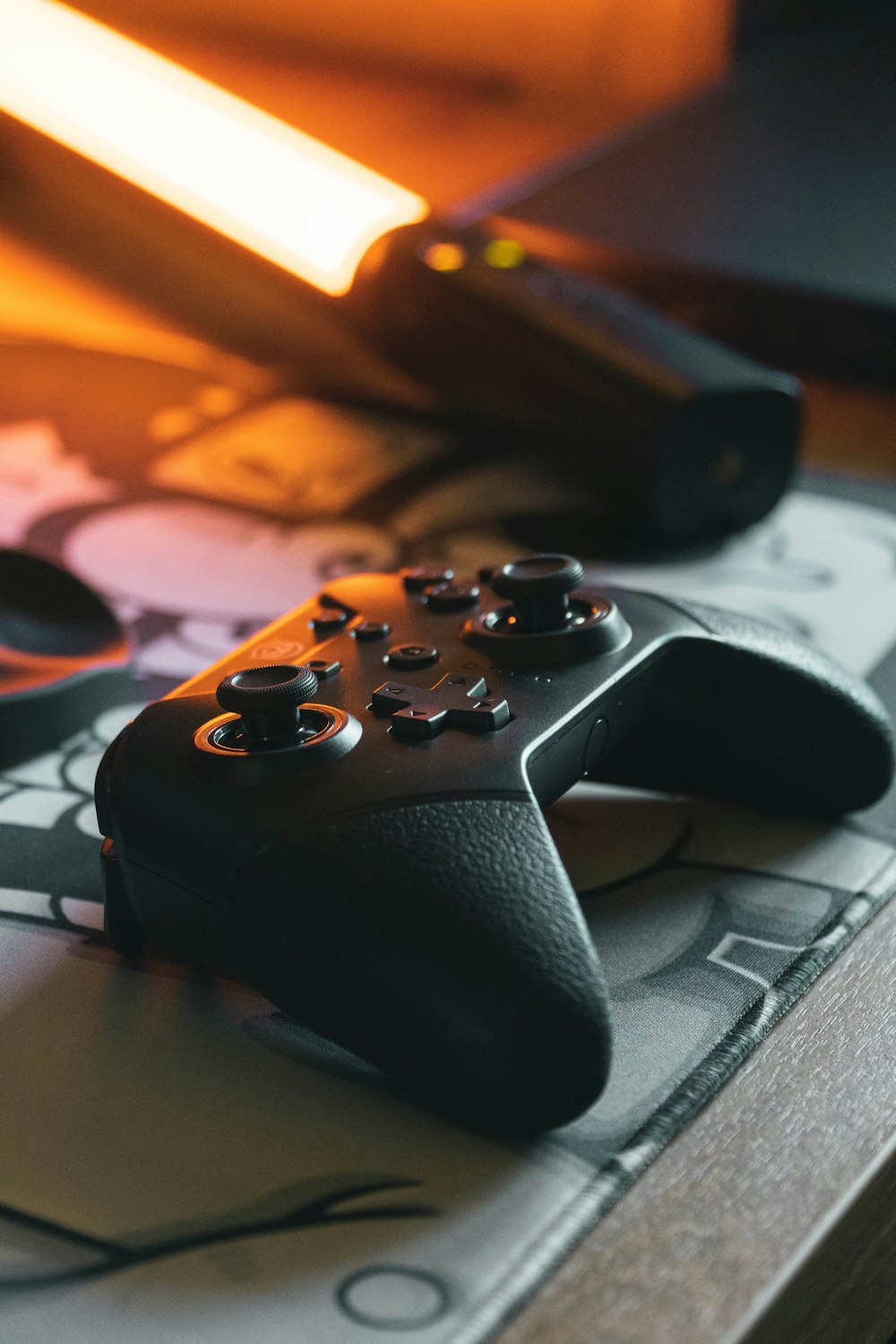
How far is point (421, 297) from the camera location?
62 cm

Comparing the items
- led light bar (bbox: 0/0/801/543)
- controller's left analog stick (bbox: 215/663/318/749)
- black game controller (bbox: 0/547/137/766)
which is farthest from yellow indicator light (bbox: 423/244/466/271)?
controller's left analog stick (bbox: 215/663/318/749)

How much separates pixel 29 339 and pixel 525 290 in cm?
28

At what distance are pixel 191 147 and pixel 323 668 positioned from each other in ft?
1.34

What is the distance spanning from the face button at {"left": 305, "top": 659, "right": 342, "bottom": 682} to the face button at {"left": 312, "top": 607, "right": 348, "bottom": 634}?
0.02 meters

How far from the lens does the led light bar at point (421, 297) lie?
0.56m

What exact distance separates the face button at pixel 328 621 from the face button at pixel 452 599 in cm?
2

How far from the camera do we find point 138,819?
301mm

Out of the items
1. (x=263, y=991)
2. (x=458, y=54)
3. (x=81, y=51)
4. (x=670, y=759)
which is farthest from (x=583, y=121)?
(x=263, y=991)

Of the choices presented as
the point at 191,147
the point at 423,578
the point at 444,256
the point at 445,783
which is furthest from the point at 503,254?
the point at 445,783

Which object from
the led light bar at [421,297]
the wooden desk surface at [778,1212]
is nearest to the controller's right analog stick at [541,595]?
the wooden desk surface at [778,1212]

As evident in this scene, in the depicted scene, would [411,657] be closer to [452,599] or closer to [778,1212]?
[452,599]

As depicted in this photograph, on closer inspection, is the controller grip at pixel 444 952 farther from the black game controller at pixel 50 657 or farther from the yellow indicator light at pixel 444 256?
the yellow indicator light at pixel 444 256

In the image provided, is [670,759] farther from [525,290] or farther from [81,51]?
[81,51]

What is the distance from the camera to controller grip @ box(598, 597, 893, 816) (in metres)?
0.36
